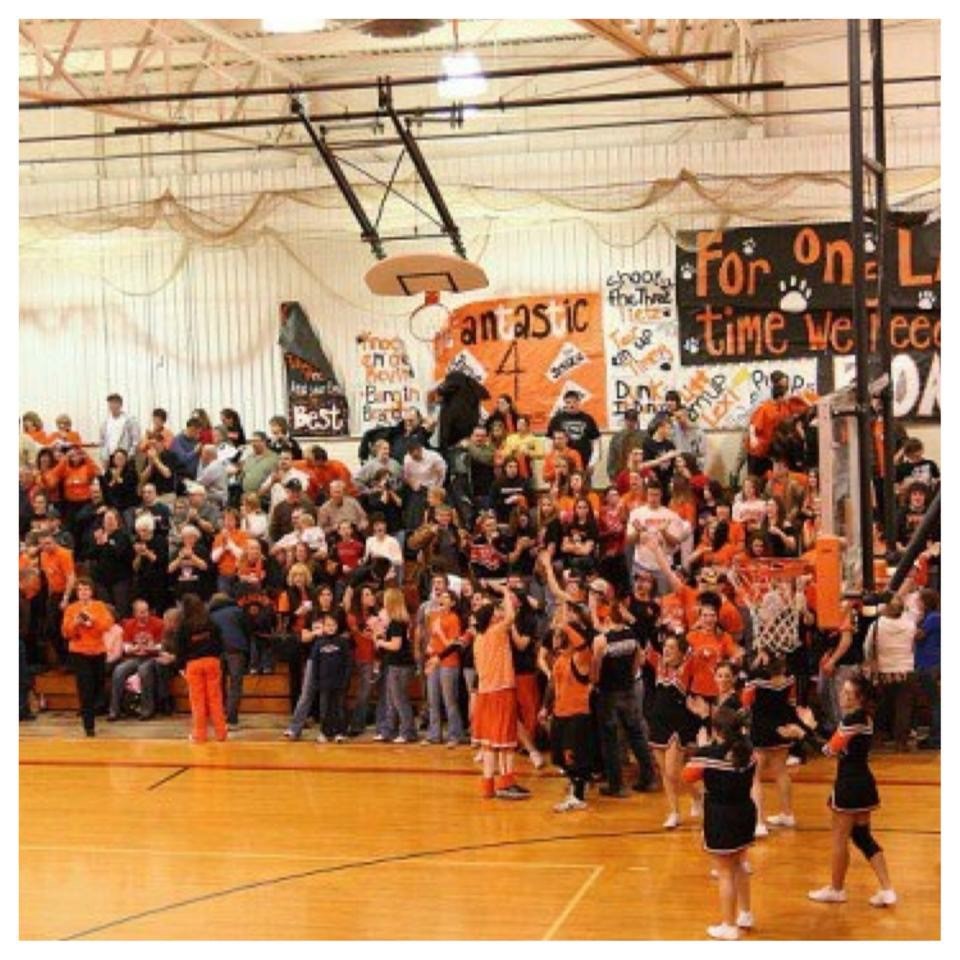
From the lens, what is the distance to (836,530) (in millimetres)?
10477

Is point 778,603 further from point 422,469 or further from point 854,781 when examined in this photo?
point 422,469

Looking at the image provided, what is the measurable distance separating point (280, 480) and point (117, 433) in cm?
307

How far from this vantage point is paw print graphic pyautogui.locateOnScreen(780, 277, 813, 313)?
21.1 metres

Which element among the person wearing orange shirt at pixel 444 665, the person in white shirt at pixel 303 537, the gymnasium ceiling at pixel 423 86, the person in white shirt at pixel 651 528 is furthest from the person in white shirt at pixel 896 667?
the gymnasium ceiling at pixel 423 86

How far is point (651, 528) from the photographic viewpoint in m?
17.2

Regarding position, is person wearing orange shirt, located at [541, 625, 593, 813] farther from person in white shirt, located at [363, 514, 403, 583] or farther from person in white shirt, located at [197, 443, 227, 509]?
person in white shirt, located at [197, 443, 227, 509]

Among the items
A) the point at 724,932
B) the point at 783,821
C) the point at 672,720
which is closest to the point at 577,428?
the point at 672,720

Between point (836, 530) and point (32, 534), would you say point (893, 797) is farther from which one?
point (32, 534)

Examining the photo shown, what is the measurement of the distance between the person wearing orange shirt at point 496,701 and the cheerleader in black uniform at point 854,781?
374 centimetres

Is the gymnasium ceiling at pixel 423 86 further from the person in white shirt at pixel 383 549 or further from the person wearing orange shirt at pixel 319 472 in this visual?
the person in white shirt at pixel 383 549

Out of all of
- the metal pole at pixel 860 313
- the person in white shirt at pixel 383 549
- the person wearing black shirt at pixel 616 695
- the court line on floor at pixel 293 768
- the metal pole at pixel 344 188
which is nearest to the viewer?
the metal pole at pixel 860 313

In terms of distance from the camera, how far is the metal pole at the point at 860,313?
31.7 ft

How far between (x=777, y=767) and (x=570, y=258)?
34.2 ft
